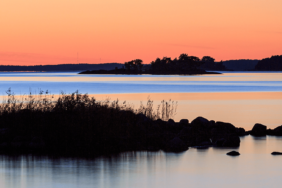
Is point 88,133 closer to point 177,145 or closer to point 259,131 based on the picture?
point 177,145

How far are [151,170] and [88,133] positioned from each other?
5.35 meters

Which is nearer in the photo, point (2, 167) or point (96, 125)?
point (2, 167)

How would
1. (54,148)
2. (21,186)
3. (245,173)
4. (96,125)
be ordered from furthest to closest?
(96,125), (54,148), (245,173), (21,186)

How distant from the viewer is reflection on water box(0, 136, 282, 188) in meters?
13.4

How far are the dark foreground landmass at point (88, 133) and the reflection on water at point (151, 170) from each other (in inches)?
46.6

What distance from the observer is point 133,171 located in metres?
15.1

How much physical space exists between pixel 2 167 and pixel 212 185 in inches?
314

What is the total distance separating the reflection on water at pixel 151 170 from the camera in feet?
44.0

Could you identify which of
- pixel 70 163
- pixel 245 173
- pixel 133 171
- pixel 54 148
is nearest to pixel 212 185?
pixel 245 173

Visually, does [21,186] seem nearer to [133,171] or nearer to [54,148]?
[133,171]

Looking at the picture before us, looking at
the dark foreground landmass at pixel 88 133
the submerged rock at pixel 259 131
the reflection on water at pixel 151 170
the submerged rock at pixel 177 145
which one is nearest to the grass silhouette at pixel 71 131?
the dark foreground landmass at pixel 88 133

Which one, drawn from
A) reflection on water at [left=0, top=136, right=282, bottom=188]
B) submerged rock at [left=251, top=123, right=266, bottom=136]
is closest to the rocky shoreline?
reflection on water at [left=0, top=136, right=282, bottom=188]

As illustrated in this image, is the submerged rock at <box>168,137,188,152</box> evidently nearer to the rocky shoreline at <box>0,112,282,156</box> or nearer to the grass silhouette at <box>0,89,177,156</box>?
the rocky shoreline at <box>0,112,282,156</box>

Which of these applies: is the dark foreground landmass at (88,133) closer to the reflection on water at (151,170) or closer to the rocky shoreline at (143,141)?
the rocky shoreline at (143,141)
